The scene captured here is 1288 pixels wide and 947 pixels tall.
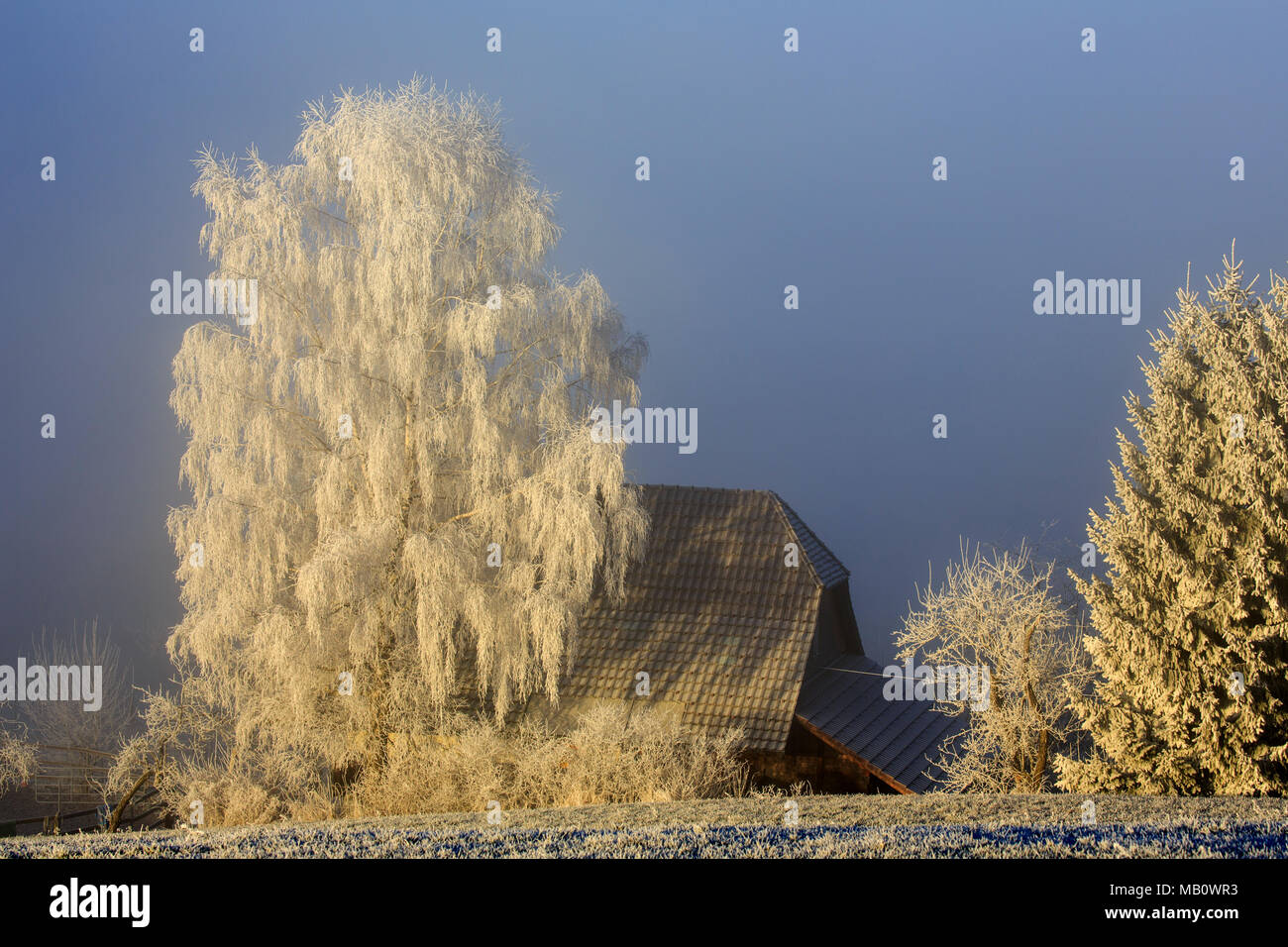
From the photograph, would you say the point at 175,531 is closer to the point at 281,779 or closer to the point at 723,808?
the point at 281,779

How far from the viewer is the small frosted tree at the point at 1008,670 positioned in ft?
53.3

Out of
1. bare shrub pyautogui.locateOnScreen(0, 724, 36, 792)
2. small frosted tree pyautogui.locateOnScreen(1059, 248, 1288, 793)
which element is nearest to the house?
small frosted tree pyautogui.locateOnScreen(1059, 248, 1288, 793)

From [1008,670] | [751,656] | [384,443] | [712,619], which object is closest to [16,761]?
[384,443]

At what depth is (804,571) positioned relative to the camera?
1922 cm

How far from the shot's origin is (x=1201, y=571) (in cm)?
1280

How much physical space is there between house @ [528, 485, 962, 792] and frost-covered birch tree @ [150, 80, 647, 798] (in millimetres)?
1538

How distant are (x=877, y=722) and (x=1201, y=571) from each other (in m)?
7.47

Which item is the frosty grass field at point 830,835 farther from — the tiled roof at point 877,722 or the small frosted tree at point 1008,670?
the tiled roof at point 877,722

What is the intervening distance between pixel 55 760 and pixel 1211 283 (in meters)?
33.8

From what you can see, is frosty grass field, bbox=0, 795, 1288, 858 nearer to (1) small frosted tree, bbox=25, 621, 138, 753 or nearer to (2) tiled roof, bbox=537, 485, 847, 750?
(2) tiled roof, bbox=537, 485, 847, 750

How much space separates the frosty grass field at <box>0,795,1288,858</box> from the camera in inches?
286

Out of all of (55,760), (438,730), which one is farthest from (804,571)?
(55,760)

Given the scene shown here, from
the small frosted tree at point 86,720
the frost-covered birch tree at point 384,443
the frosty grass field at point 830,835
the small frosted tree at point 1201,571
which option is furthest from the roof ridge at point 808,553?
the small frosted tree at point 86,720
